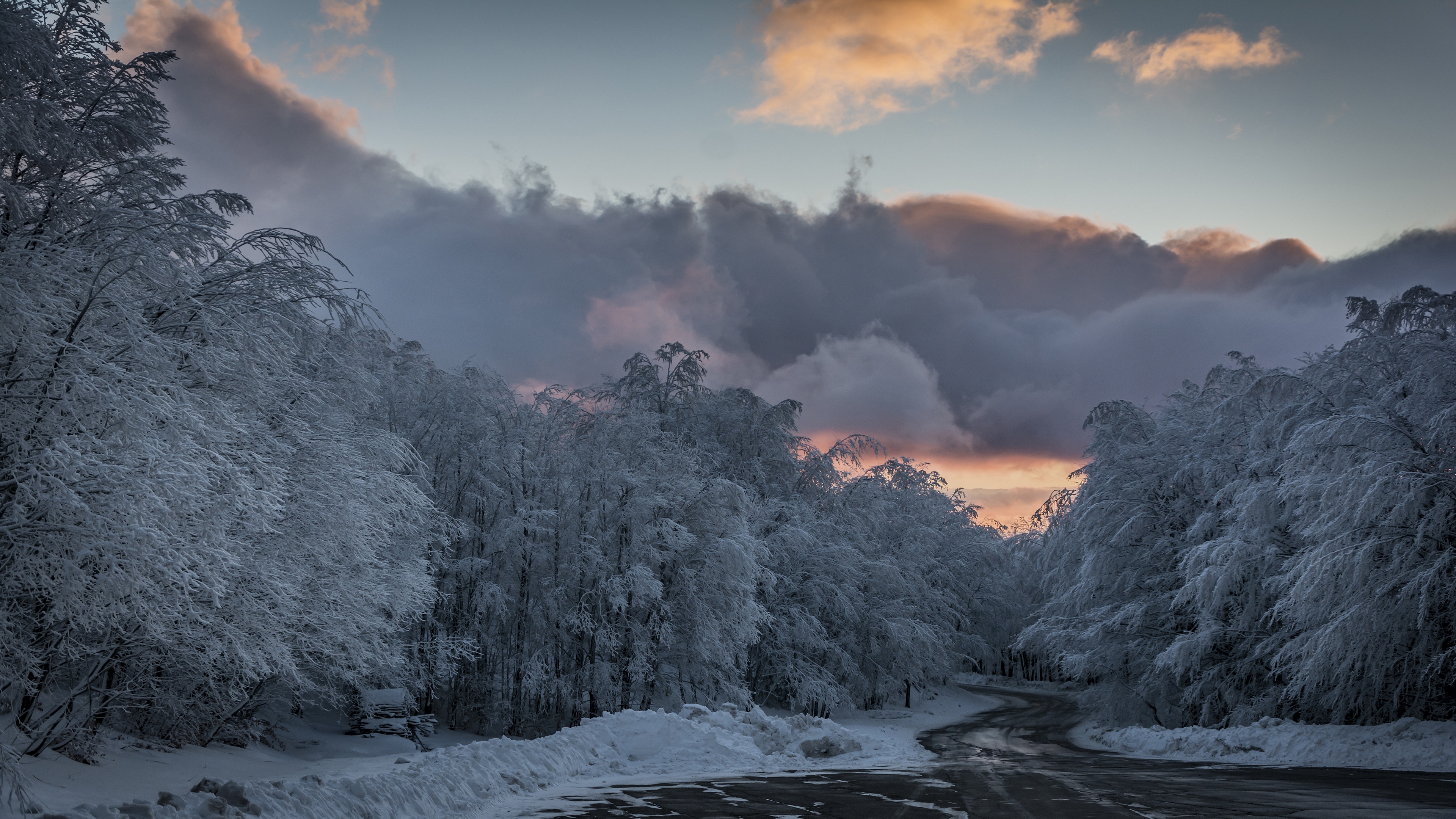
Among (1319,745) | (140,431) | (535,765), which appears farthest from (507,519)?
(1319,745)

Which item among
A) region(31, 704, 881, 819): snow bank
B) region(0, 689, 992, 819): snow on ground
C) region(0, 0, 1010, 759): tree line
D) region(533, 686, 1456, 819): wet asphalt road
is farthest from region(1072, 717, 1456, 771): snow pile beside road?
region(0, 0, 1010, 759): tree line

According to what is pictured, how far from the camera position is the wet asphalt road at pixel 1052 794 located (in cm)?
1023

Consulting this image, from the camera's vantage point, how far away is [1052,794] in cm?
1229

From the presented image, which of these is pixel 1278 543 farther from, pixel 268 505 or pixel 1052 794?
pixel 268 505

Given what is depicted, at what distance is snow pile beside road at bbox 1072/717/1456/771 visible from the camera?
1644 centimetres

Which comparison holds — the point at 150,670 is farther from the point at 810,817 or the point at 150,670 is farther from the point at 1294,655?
the point at 1294,655

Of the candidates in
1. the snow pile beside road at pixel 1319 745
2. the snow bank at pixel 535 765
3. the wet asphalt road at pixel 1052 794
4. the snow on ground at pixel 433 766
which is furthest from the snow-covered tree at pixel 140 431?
the snow pile beside road at pixel 1319 745

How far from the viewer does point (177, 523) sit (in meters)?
8.93

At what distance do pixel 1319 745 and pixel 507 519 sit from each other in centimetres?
2113

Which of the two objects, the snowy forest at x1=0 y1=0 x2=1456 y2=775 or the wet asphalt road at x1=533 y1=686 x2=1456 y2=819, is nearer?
the snowy forest at x1=0 y1=0 x2=1456 y2=775

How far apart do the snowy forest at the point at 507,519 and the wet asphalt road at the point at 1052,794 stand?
5.05 metres

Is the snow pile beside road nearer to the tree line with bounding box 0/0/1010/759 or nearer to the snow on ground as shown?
the snow on ground

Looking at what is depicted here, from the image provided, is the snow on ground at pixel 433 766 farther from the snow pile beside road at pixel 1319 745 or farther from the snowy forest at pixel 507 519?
the snow pile beside road at pixel 1319 745

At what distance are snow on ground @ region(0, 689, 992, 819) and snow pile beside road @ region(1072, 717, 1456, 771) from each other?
660 cm
